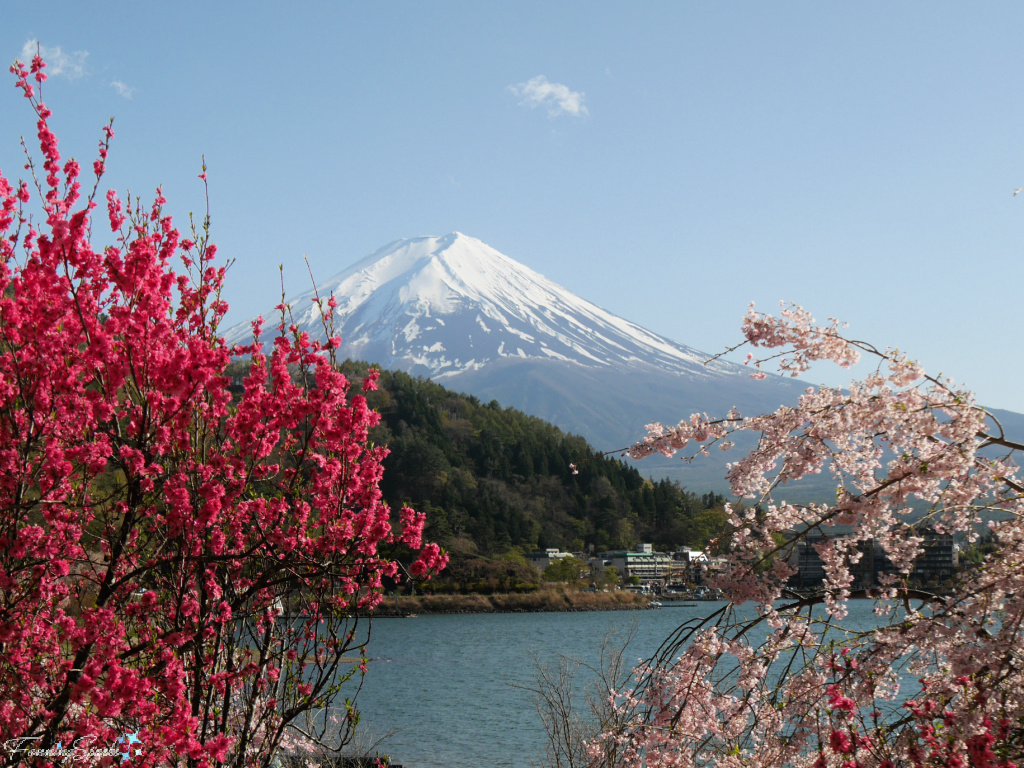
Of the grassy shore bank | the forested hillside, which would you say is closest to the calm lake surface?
the grassy shore bank

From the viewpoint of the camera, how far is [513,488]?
2660 inches

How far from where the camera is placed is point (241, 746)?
123 inches

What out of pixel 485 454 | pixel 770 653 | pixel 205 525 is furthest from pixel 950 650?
pixel 485 454

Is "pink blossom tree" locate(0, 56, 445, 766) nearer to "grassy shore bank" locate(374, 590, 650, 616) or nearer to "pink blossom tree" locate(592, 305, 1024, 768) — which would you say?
"pink blossom tree" locate(592, 305, 1024, 768)

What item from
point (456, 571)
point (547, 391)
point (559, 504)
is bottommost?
point (456, 571)

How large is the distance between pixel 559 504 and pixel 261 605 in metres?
66.2

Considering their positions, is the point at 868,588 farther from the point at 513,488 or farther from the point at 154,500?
the point at 513,488

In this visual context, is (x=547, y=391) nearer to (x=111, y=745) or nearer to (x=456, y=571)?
(x=456, y=571)

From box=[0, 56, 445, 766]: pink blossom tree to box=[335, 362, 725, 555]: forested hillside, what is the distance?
5603cm

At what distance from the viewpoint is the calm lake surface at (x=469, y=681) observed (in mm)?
17188

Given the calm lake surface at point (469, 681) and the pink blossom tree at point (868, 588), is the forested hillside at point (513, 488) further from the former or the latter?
the pink blossom tree at point (868, 588)

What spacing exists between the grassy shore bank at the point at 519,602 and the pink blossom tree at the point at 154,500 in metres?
54.1

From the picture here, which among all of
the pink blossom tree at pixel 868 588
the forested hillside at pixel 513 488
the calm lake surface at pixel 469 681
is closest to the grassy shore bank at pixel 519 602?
the forested hillside at pixel 513 488

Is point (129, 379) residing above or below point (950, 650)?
above
